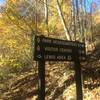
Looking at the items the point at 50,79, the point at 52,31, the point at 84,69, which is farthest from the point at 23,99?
the point at 52,31

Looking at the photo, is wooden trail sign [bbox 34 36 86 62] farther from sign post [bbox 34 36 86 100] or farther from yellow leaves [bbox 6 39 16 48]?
yellow leaves [bbox 6 39 16 48]

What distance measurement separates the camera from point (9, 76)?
75.3ft

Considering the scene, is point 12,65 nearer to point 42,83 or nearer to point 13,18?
point 13,18

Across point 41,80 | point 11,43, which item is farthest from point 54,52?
point 11,43

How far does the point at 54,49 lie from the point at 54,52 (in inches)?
4.1

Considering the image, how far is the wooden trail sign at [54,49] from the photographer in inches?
389

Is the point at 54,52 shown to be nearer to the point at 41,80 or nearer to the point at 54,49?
the point at 54,49

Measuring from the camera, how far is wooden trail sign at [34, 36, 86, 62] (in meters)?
9.88

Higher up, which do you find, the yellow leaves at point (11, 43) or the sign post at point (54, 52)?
the yellow leaves at point (11, 43)

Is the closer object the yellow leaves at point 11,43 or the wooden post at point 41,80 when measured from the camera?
the wooden post at point 41,80

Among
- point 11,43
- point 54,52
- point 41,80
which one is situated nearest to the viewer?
point 41,80

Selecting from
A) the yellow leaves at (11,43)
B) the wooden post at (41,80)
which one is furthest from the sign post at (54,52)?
the yellow leaves at (11,43)

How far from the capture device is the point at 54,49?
34.3 ft

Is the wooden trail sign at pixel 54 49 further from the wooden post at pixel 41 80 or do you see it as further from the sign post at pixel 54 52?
the wooden post at pixel 41 80
